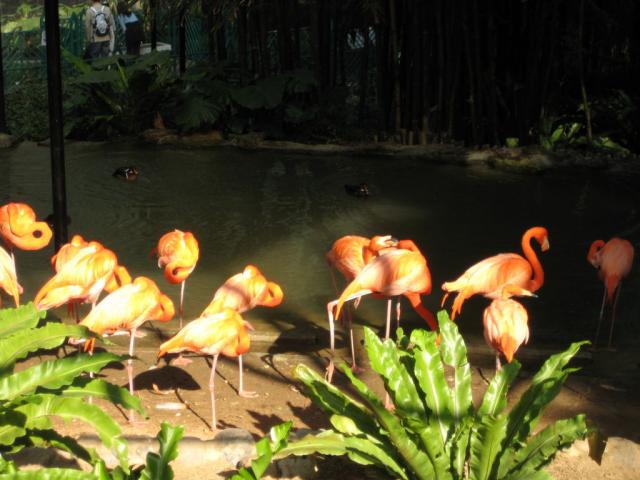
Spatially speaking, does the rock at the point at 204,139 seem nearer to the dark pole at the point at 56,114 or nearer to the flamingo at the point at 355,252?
the dark pole at the point at 56,114

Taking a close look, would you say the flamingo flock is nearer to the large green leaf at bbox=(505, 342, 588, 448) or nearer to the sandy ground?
the sandy ground

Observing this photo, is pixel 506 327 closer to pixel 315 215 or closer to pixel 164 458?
pixel 164 458

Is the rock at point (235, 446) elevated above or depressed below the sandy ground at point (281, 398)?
above

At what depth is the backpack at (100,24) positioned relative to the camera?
56.1 ft

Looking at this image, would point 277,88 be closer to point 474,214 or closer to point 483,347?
point 474,214

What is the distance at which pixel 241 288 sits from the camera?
4918 millimetres

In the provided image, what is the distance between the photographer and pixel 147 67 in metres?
13.6

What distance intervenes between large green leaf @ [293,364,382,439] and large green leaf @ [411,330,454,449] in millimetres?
222

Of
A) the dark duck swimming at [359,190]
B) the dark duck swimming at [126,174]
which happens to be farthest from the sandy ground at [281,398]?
the dark duck swimming at [126,174]

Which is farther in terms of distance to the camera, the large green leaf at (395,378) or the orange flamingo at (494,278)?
the orange flamingo at (494,278)

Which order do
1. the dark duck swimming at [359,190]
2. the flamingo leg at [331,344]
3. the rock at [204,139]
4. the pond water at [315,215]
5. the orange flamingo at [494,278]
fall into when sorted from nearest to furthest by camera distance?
1. the flamingo leg at [331,344]
2. the orange flamingo at [494,278]
3. the pond water at [315,215]
4. the dark duck swimming at [359,190]
5. the rock at [204,139]

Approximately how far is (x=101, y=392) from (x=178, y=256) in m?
1.81

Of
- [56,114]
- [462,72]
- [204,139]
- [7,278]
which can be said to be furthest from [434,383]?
[204,139]

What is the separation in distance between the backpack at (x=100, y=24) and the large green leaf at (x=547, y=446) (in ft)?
49.1
